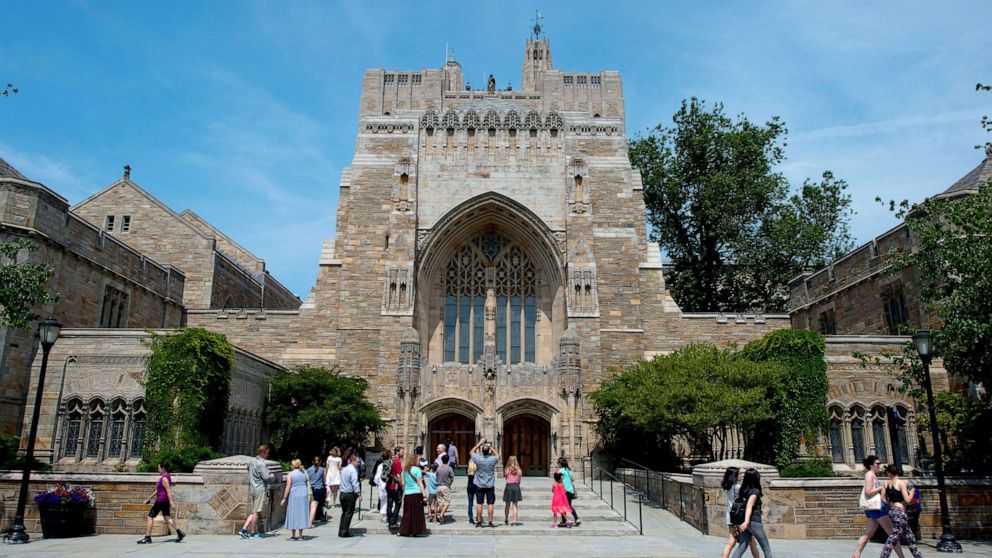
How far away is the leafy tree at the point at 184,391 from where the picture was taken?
60.3 feet

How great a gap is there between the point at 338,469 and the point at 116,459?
7.85 metres

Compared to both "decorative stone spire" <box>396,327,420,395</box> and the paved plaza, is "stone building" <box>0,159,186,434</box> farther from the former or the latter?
"decorative stone spire" <box>396,327,420,395</box>

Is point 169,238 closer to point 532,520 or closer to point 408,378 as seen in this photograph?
point 408,378

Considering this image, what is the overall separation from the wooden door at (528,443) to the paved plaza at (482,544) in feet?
34.6

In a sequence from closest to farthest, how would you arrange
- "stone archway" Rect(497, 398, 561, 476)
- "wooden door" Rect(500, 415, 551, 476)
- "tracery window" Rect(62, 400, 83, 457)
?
"tracery window" Rect(62, 400, 83, 457) → "stone archway" Rect(497, 398, 561, 476) → "wooden door" Rect(500, 415, 551, 476)

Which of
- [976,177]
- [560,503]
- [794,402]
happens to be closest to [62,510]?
[560,503]

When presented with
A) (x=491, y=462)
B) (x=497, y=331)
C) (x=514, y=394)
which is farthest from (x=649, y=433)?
(x=491, y=462)

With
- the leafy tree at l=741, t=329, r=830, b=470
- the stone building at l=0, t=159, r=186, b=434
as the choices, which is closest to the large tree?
the leafy tree at l=741, t=329, r=830, b=470

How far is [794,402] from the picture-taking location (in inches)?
802

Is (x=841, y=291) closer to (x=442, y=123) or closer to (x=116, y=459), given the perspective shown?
(x=442, y=123)

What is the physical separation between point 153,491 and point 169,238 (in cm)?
1980

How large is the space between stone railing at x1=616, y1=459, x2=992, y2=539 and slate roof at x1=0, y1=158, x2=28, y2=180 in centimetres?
1997

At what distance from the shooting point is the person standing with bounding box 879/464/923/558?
10.4m

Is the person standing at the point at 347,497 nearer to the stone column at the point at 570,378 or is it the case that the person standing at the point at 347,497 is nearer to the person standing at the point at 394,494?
the person standing at the point at 394,494
